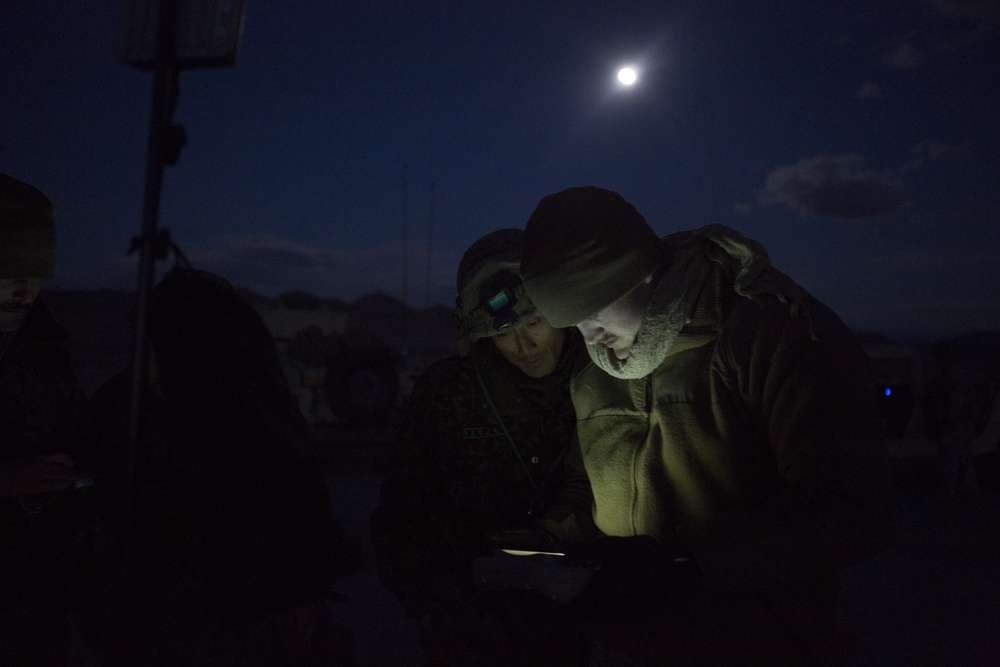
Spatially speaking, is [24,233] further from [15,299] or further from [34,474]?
[34,474]

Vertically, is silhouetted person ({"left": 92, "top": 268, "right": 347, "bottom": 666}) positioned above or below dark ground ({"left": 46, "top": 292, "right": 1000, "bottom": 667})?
above

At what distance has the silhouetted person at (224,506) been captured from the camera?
2264 millimetres

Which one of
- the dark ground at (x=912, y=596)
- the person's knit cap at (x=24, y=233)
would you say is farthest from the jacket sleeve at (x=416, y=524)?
the person's knit cap at (x=24, y=233)

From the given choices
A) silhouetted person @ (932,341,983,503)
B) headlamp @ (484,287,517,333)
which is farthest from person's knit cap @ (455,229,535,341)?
silhouetted person @ (932,341,983,503)

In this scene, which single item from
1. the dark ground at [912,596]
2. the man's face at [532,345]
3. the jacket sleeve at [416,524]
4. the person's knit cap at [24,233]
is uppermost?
the person's knit cap at [24,233]

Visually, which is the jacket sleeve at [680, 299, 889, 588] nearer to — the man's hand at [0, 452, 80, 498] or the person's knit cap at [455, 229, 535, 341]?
the person's knit cap at [455, 229, 535, 341]

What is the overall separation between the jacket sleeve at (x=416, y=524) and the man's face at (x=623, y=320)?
0.85 m

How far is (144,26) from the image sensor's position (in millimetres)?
1968

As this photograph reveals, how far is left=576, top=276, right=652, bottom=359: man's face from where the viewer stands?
5.81 feet

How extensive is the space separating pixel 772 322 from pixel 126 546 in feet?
5.62

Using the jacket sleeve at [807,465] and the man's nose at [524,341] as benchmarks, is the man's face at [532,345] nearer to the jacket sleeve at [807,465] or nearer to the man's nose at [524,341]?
the man's nose at [524,341]

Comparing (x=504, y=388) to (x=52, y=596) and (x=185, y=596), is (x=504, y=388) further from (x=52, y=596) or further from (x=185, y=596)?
(x=52, y=596)

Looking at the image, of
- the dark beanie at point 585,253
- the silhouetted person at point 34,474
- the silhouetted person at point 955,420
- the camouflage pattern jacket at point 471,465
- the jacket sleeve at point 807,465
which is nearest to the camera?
the jacket sleeve at point 807,465

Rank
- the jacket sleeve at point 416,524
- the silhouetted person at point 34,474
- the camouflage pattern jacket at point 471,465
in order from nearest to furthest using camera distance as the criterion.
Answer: the jacket sleeve at point 416,524 → the camouflage pattern jacket at point 471,465 → the silhouetted person at point 34,474
